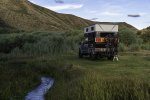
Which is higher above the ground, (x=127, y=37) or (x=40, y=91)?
(x=127, y=37)

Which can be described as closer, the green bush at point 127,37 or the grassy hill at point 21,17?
the green bush at point 127,37

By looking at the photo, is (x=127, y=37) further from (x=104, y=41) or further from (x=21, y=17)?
(x=21, y=17)

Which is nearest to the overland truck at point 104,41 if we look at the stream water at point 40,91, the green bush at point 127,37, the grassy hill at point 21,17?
the stream water at point 40,91

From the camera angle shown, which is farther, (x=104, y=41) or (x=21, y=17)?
(x=21, y=17)

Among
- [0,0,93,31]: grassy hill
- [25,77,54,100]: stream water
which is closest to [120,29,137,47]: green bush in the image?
[25,77,54,100]: stream water

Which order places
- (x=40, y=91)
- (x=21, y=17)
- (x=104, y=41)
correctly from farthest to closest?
1. (x=21, y=17)
2. (x=104, y=41)
3. (x=40, y=91)

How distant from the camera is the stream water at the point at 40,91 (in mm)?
20894

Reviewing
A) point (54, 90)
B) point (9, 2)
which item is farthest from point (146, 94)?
point (9, 2)

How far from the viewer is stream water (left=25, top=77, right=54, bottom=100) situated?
Result: 20.9 m

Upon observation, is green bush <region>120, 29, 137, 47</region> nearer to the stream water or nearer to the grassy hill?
the stream water

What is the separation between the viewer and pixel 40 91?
914 inches

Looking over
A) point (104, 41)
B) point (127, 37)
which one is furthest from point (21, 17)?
point (104, 41)

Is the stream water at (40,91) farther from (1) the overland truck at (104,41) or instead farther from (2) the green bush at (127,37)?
(2) the green bush at (127,37)

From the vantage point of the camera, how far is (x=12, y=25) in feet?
477
